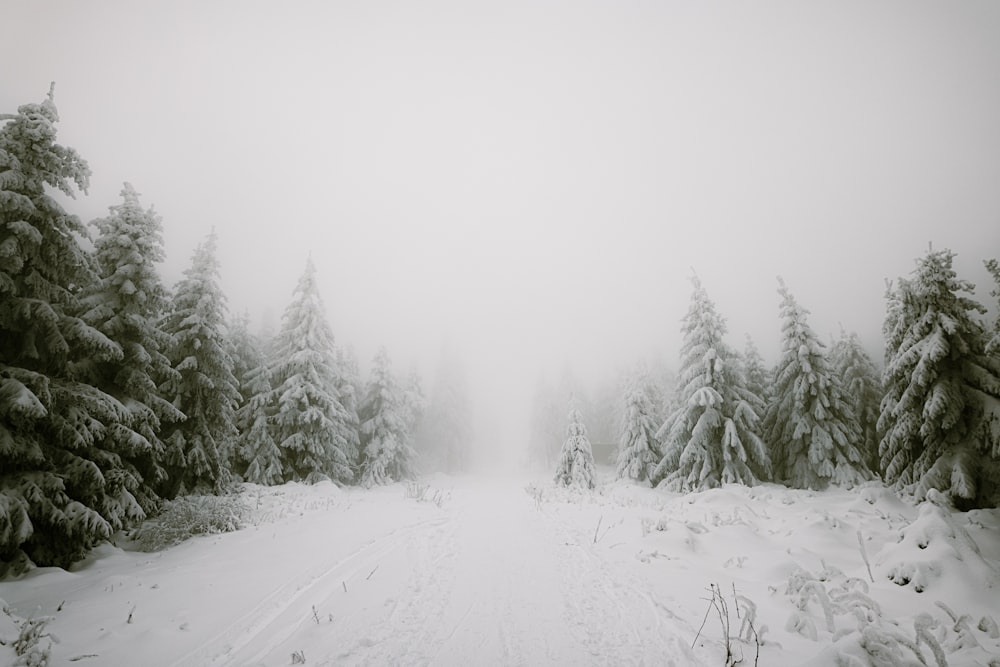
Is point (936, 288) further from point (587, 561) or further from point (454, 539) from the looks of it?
point (454, 539)

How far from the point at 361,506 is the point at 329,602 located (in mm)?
9106

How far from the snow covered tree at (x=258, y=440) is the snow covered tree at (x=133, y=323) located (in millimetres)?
7110

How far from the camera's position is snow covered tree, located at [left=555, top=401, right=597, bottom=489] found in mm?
26031

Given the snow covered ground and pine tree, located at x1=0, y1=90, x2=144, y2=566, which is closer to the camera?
the snow covered ground

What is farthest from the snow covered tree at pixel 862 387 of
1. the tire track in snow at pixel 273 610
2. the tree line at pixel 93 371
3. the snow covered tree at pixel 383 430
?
the tree line at pixel 93 371

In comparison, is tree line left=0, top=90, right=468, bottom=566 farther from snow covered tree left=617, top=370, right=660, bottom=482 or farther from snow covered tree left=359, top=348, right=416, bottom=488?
snow covered tree left=617, top=370, right=660, bottom=482

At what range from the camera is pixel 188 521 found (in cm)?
1029

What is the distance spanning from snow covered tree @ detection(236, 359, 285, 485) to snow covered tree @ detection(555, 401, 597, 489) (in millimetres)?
16969

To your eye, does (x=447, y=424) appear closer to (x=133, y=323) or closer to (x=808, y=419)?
(x=808, y=419)

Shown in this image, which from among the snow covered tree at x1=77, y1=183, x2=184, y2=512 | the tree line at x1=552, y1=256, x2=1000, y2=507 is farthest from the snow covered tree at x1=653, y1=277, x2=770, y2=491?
the snow covered tree at x1=77, y1=183, x2=184, y2=512

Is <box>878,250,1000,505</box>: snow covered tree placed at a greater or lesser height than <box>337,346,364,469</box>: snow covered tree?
greater

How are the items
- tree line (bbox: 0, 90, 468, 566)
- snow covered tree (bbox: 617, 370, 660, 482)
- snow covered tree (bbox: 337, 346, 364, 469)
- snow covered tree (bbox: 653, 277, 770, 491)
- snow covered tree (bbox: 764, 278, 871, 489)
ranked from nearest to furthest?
tree line (bbox: 0, 90, 468, 566) < snow covered tree (bbox: 653, 277, 770, 491) < snow covered tree (bbox: 764, 278, 871, 489) < snow covered tree (bbox: 337, 346, 364, 469) < snow covered tree (bbox: 617, 370, 660, 482)

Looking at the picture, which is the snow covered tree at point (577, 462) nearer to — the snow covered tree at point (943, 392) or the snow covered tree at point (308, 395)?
the snow covered tree at point (308, 395)

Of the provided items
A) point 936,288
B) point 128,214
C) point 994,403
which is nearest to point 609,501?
point 994,403
